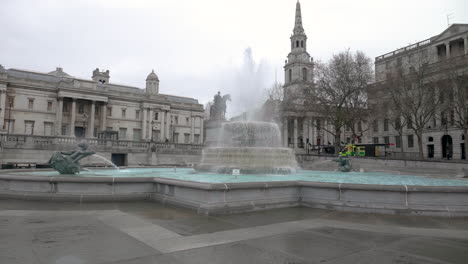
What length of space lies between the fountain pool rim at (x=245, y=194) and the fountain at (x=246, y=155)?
16.2ft

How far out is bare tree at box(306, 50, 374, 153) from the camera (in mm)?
36441

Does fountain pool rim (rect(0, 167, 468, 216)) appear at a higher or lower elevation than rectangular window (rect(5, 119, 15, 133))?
lower

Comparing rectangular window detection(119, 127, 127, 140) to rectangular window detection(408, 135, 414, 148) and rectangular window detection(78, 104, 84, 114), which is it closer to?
rectangular window detection(78, 104, 84, 114)

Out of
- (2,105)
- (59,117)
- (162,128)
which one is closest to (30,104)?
(2,105)

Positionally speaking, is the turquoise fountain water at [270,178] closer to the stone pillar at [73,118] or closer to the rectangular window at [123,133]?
the stone pillar at [73,118]

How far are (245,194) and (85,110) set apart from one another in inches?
2479

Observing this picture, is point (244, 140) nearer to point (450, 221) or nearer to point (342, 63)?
point (450, 221)

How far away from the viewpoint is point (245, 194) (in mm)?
7566

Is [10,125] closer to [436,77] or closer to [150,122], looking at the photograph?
[150,122]

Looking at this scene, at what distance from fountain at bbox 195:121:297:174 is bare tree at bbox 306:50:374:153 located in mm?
23909

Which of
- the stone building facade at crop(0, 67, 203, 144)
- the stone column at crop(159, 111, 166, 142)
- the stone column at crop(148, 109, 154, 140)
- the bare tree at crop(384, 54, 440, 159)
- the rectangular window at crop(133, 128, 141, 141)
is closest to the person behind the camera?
the bare tree at crop(384, 54, 440, 159)

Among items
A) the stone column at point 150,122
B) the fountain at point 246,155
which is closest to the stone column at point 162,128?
the stone column at point 150,122

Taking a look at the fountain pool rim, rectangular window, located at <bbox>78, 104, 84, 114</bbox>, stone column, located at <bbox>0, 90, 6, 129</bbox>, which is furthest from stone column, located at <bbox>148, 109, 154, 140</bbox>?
the fountain pool rim

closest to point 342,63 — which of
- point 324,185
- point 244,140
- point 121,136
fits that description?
point 244,140
